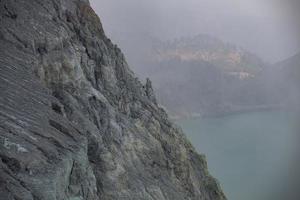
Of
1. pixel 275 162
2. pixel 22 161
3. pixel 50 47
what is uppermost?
pixel 275 162

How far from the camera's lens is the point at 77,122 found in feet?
95.0

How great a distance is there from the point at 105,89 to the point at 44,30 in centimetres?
966

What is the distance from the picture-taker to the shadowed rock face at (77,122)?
2019 cm

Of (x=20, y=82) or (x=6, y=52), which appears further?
(x=6, y=52)

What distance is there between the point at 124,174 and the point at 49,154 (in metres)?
12.2

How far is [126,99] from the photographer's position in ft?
142

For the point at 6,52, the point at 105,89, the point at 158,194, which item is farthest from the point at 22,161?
the point at 105,89

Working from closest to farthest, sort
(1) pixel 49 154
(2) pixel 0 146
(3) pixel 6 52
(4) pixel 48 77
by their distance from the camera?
(2) pixel 0 146
(1) pixel 49 154
(3) pixel 6 52
(4) pixel 48 77

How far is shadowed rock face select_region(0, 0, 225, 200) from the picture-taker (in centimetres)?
2019

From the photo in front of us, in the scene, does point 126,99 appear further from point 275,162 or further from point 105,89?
point 275,162

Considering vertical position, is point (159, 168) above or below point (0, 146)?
above

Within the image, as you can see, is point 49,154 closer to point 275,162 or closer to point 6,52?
point 6,52

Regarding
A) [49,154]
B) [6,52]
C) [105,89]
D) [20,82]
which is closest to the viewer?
[49,154]

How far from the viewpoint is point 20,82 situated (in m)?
24.0
